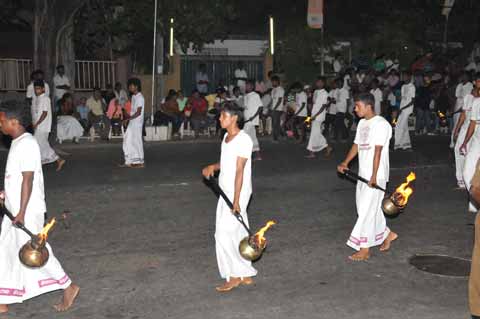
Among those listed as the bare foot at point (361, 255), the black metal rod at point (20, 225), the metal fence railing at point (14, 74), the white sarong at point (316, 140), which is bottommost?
the bare foot at point (361, 255)

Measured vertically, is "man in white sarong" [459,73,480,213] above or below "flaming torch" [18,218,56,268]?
above

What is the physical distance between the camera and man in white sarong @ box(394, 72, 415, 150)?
1706 centimetres

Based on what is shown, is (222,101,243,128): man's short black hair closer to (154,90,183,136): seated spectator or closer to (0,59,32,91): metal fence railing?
(154,90,183,136): seated spectator

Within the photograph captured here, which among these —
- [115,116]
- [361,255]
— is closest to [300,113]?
[115,116]

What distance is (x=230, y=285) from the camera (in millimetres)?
6957

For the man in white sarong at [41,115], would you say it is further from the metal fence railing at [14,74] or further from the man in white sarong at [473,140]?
the metal fence railing at [14,74]

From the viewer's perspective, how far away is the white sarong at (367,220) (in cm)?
793

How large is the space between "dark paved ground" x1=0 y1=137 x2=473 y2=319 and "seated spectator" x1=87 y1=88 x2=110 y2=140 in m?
5.53

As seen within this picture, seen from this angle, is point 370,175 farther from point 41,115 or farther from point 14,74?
point 14,74

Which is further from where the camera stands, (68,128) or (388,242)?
(68,128)

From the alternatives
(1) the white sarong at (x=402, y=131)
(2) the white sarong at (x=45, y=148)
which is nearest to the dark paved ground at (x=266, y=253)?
(2) the white sarong at (x=45, y=148)

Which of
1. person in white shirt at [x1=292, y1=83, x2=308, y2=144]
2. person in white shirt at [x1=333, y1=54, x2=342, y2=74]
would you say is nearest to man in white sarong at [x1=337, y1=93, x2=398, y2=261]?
person in white shirt at [x1=292, y1=83, x2=308, y2=144]

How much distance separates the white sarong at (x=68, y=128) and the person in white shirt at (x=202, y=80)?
6619 millimetres

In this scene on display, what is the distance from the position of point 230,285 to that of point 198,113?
13743mm
